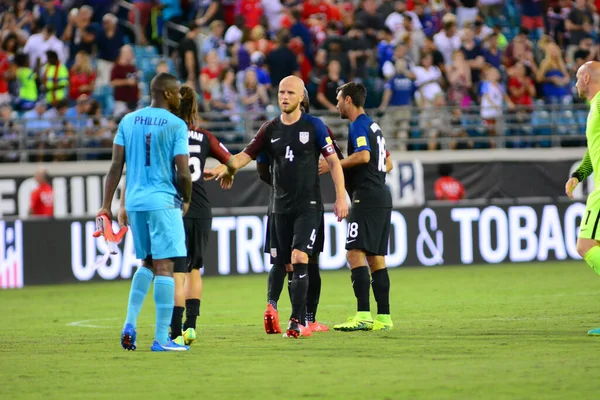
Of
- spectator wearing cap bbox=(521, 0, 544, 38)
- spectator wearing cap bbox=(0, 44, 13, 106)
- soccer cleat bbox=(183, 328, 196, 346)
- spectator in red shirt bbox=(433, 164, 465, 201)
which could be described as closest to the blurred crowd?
spectator wearing cap bbox=(0, 44, 13, 106)

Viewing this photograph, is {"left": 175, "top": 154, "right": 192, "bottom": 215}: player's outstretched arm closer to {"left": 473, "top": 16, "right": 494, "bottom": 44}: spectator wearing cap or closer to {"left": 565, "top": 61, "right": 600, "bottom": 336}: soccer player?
{"left": 565, "top": 61, "right": 600, "bottom": 336}: soccer player

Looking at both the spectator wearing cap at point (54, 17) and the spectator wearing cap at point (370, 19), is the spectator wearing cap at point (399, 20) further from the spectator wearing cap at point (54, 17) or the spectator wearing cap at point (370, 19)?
the spectator wearing cap at point (54, 17)

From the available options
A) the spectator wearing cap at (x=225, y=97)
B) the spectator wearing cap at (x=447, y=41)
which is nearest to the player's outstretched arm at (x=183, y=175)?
the spectator wearing cap at (x=225, y=97)

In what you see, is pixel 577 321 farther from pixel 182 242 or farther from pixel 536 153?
pixel 536 153

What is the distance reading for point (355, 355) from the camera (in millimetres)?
8812

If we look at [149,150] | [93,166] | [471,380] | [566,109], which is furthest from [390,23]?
[471,380]

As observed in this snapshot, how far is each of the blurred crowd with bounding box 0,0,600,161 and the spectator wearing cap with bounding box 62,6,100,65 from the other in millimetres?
28

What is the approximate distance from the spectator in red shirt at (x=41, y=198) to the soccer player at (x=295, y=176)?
11195 millimetres

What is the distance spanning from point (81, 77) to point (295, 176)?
1275cm

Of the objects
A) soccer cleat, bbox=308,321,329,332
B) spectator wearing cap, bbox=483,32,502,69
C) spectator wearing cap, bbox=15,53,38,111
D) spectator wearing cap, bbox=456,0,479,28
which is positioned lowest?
soccer cleat, bbox=308,321,329,332

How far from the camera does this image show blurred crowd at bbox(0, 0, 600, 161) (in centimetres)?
2230

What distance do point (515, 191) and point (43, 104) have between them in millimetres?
9812

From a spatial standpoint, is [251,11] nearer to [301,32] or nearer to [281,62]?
[301,32]

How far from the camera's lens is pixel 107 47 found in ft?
75.9
